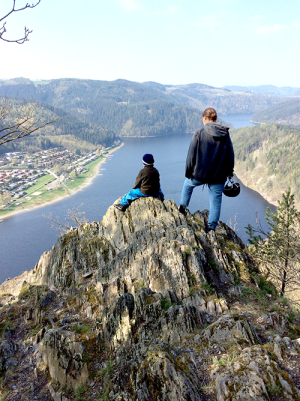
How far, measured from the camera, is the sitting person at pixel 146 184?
8922 millimetres

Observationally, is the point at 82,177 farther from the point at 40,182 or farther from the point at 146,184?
the point at 146,184

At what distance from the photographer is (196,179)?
6812 mm

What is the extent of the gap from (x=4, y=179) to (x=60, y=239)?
10166 cm

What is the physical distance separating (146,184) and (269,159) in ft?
402

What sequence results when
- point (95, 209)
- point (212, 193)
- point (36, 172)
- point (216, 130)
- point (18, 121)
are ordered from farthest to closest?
point (36, 172)
point (95, 209)
point (18, 121)
point (212, 193)
point (216, 130)

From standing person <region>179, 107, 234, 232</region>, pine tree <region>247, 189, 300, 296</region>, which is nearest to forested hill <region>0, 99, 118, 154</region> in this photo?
pine tree <region>247, 189, 300, 296</region>

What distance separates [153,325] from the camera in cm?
567

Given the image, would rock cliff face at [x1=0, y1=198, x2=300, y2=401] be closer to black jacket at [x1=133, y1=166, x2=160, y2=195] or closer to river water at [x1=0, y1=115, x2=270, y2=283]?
black jacket at [x1=133, y1=166, x2=160, y2=195]

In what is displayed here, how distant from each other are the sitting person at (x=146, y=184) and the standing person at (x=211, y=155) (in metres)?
2.28

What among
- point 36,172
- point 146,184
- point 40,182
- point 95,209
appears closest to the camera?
point 146,184

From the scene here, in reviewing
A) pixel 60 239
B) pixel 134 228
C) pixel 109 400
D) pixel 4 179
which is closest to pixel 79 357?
pixel 109 400

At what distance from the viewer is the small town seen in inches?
3415

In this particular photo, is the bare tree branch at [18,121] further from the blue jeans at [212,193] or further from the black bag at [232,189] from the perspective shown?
the black bag at [232,189]

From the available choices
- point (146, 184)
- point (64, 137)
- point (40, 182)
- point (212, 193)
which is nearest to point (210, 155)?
point (212, 193)
